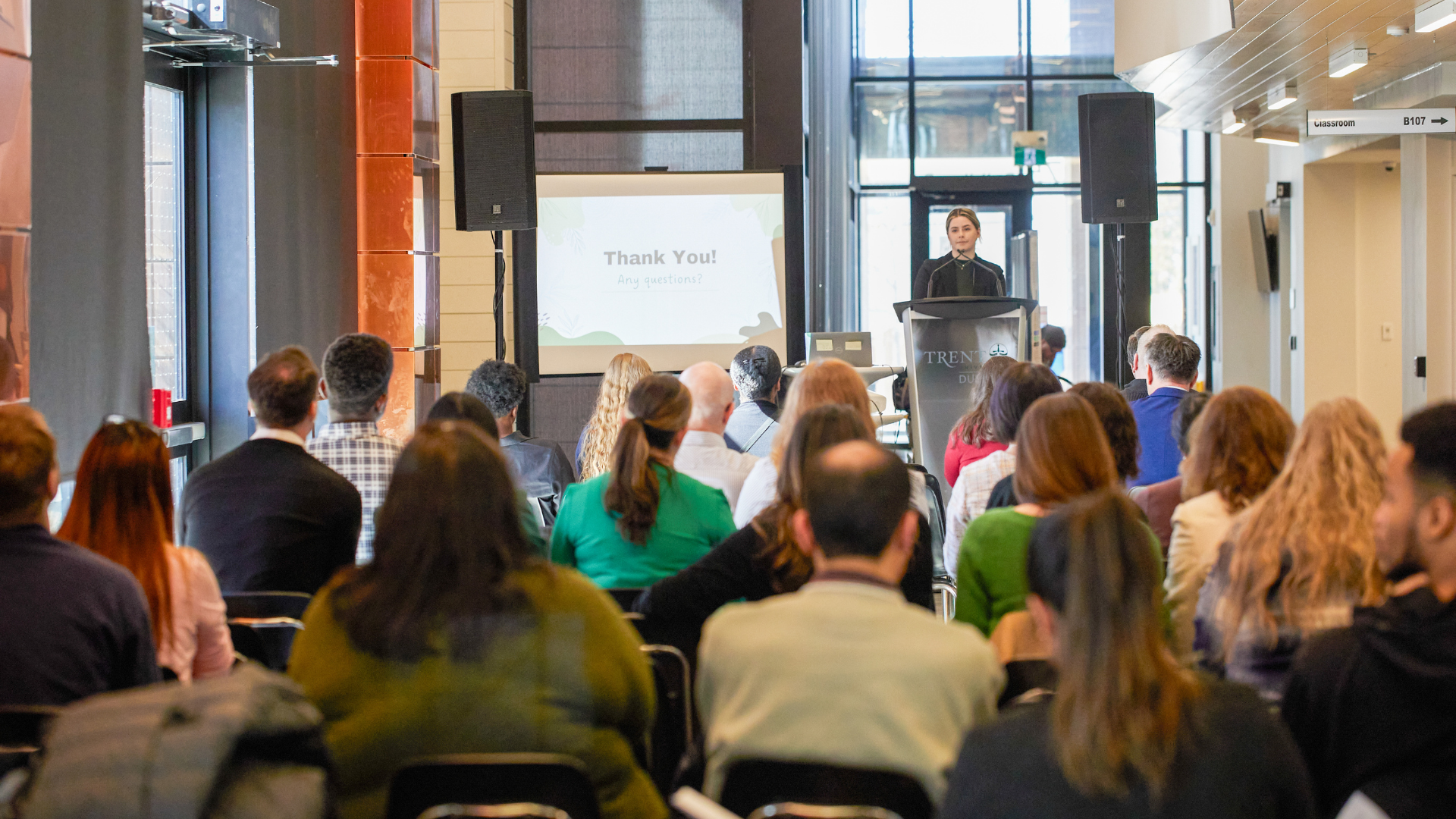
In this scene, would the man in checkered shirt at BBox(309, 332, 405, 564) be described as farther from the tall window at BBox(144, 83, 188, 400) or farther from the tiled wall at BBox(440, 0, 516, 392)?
the tiled wall at BBox(440, 0, 516, 392)

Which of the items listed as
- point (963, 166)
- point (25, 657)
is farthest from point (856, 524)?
point (963, 166)

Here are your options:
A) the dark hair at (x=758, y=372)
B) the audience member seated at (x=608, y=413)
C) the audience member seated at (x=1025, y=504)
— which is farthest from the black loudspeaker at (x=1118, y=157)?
the audience member seated at (x=1025, y=504)

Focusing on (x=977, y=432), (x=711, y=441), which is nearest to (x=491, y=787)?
(x=711, y=441)

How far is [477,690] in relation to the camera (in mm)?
1705

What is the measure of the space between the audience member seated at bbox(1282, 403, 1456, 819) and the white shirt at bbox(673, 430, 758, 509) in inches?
78.7

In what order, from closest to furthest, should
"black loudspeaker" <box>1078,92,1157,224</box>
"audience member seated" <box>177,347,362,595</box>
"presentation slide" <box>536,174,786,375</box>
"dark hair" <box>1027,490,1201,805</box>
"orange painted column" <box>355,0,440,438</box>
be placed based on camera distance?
1. "dark hair" <box>1027,490,1201,805</box>
2. "audience member seated" <box>177,347,362,595</box>
3. "orange painted column" <box>355,0,440,438</box>
4. "black loudspeaker" <box>1078,92,1157,224</box>
5. "presentation slide" <box>536,174,786,375</box>

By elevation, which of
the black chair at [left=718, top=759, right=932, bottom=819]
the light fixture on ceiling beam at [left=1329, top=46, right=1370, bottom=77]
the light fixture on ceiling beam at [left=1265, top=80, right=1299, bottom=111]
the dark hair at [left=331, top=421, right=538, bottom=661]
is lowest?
the black chair at [left=718, top=759, right=932, bottom=819]

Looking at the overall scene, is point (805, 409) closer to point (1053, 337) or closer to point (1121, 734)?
point (1121, 734)

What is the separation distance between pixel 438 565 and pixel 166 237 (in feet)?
13.3

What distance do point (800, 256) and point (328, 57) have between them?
10.3 feet

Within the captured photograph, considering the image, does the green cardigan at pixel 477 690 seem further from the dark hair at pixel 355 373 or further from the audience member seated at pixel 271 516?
the dark hair at pixel 355 373

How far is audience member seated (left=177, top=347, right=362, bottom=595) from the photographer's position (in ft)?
9.11

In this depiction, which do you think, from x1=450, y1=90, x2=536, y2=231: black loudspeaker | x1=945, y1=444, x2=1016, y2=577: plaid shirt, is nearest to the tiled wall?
x1=450, y1=90, x2=536, y2=231: black loudspeaker

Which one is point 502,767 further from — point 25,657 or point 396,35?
point 396,35
